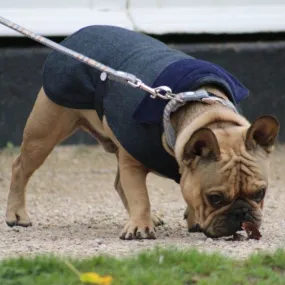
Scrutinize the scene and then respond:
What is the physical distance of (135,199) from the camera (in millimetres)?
6934

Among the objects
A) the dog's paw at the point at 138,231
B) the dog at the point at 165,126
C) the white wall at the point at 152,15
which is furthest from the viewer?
the white wall at the point at 152,15

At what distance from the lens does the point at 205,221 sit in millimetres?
6512

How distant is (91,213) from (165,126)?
7.27 ft

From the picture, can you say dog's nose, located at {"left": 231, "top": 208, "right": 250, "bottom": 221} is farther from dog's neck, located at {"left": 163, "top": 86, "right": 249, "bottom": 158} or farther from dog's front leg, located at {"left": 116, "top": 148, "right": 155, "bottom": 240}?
dog's front leg, located at {"left": 116, "top": 148, "right": 155, "bottom": 240}

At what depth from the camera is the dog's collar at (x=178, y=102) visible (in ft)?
21.4

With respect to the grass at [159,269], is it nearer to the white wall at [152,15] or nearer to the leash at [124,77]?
the leash at [124,77]

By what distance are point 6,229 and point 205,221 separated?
1.82 m

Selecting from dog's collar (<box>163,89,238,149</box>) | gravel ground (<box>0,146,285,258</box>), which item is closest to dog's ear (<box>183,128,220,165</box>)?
dog's collar (<box>163,89,238,149</box>)

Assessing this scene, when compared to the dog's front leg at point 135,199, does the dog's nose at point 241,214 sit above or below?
above

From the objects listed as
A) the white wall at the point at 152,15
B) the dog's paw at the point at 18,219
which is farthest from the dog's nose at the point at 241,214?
the white wall at the point at 152,15

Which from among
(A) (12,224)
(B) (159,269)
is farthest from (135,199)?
(B) (159,269)

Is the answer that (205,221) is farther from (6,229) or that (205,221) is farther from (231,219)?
(6,229)

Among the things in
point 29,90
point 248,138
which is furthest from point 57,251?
point 29,90

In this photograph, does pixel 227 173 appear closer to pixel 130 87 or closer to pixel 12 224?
pixel 130 87
